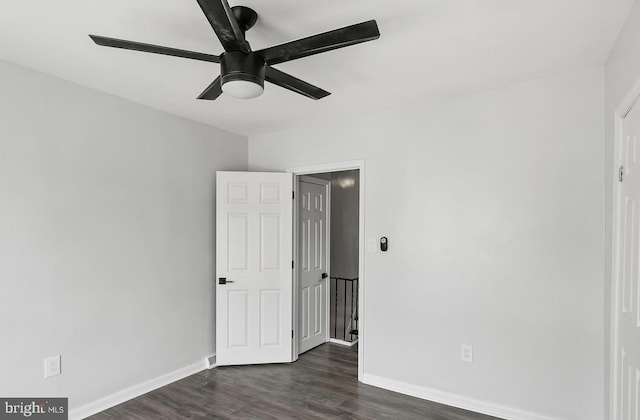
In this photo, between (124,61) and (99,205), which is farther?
(99,205)

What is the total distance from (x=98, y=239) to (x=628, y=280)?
136 inches

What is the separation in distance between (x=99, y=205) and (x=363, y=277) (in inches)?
90.4

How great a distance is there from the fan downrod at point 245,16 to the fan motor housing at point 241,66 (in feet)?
0.76

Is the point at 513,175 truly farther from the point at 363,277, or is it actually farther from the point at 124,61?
the point at 124,61

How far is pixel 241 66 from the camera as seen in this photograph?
5.70 ft

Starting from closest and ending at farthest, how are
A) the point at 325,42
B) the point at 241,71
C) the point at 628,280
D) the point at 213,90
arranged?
the point at 325,42
the point at 241,71
the point at 628,280
the point at 213,90

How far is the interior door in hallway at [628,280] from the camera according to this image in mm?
1811

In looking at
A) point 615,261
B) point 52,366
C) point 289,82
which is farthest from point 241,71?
point 52,366

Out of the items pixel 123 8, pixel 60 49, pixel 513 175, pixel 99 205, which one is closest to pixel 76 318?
pixel 99 205

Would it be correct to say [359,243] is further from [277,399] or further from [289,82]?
[289,82]

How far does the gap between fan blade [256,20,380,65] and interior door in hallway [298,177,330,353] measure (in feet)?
8.32

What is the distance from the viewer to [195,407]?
3.03m

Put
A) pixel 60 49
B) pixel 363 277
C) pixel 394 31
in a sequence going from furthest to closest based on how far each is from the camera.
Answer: pixel 363 277 < pixel 60 49 < pixel 394 31

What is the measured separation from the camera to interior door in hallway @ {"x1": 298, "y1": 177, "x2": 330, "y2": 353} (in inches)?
169
